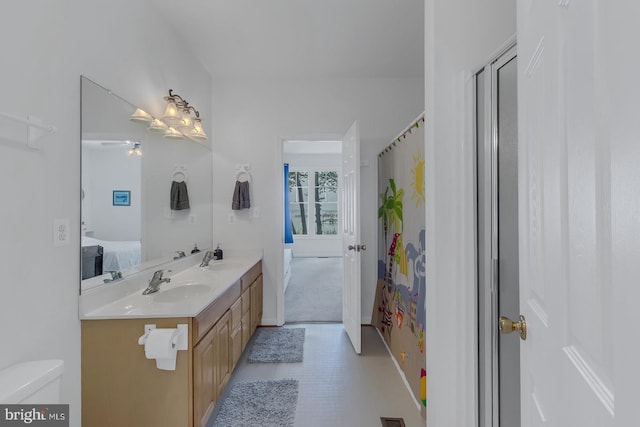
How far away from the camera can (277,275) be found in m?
3.42

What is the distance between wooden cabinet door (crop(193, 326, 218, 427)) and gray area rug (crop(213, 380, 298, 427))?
196 millimetres

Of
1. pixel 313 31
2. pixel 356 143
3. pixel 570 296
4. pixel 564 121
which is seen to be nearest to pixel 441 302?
pixel 570 296

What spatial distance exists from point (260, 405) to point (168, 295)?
926 millimetres

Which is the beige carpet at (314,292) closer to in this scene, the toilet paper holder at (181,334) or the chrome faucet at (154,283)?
the chrome faucet at (154,283)

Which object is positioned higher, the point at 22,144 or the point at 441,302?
the point at 22,144

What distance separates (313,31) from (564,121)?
2.43m

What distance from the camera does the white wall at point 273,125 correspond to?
11.1 feet

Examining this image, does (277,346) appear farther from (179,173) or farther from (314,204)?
(314,204)

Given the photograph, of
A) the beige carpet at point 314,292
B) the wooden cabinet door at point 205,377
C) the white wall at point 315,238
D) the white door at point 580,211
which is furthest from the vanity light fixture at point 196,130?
the white wall at point 315,238

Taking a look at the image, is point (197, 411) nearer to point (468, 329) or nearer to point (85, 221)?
point (85, 221)

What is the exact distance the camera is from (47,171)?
1327 millimetres

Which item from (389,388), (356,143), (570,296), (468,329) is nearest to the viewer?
(570,296)

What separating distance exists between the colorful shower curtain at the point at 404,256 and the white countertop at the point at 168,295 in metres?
1.27

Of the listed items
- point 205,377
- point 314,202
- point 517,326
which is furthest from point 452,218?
point 314,202
